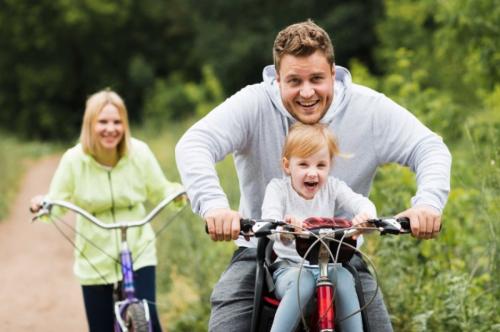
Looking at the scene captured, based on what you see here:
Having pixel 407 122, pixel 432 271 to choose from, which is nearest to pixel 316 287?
pixel 407 122

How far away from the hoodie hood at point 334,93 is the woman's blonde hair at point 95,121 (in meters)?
2.19

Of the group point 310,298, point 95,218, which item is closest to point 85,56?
point 95,218

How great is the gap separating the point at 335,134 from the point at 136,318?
1.92 metres

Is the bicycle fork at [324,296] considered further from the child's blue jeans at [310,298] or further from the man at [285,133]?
the man at [285,133]

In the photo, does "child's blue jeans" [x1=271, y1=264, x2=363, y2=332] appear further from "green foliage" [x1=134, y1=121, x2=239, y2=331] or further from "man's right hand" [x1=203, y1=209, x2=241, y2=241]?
"green foliage" [x1=134, y1=121, x2=239, y2=331]

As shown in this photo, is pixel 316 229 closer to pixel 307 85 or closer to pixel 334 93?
pixel 307 85

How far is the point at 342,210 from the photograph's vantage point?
14.4 ft

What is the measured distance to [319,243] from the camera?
12.6 feet

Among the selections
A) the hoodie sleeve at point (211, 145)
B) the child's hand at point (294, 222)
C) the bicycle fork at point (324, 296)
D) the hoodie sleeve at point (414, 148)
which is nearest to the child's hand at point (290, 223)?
the child's hand at point (294, 222)

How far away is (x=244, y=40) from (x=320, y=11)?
401 cm

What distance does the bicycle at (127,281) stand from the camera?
568 cm

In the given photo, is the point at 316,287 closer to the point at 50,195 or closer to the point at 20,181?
the point at 50,195

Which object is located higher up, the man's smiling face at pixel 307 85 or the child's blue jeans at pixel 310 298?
the man's smiling face at pixel 307 85

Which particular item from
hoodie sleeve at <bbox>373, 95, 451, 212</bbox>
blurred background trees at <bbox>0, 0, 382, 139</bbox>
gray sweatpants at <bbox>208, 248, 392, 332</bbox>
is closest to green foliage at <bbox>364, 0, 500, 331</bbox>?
hoodie sleeve at <bbox>373, 95, 451, 212</bbox>
